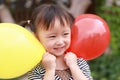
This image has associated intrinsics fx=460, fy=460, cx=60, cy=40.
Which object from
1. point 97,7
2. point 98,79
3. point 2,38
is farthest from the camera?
point 97,7

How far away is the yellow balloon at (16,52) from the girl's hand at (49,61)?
0.04 meters

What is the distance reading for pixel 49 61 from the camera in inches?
122

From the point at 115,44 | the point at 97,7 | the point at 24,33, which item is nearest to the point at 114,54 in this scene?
the point at 115,44

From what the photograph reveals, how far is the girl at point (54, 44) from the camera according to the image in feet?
10.1

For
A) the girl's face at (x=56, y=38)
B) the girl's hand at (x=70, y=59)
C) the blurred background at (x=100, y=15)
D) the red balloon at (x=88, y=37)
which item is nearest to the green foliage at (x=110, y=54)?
the blurred background at (x=100, y=15)

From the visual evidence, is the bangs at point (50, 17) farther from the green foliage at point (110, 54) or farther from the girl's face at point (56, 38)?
the green foliage at point (110, 54)

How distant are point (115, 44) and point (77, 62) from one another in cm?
313

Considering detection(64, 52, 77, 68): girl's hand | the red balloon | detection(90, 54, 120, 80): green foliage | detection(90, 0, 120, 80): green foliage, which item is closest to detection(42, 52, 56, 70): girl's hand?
detection(64, 52, 77, 68): girl's hand

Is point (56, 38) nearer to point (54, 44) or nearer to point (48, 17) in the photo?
point (54, 44)

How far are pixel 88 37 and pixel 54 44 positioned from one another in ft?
1.41

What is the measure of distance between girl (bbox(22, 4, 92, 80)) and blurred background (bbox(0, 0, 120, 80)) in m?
2.82

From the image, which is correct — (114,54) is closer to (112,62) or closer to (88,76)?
(112,62)

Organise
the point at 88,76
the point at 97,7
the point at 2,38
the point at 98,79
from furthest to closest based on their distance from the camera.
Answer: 1. the point at 97,7
2. the point at 98,79
3. the point at 88,76
4. the point at 2,38

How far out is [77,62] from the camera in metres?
3.29
